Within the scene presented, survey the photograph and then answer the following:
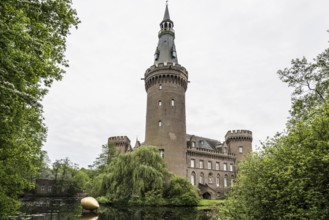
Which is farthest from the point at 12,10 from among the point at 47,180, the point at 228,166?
the point at 47,180

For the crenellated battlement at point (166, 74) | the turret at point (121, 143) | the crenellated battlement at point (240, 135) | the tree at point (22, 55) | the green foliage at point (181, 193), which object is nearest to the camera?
the tree at point (22, 55)

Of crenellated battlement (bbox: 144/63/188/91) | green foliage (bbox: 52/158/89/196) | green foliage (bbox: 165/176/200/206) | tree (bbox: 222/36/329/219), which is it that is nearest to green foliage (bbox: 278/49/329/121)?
tree (bbox: 222/36/329/219)

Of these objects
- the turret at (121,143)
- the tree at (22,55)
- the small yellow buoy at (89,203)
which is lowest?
the small yellow buoy at (89,203)

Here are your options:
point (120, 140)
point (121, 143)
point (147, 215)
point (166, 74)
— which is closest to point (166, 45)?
point (166, 74)

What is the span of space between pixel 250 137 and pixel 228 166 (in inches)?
280

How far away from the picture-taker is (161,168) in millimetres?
29125

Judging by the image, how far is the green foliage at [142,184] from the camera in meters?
26.6

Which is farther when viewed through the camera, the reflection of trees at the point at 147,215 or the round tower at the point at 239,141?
the round tower at the point at 239,141

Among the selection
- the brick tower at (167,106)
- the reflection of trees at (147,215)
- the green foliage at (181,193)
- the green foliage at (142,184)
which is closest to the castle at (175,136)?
the brick tower at (167,106)

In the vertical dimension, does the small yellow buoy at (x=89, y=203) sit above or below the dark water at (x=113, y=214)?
above

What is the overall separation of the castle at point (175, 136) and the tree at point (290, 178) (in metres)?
28.1

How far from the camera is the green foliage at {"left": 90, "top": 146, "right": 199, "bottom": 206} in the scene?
1047 inches

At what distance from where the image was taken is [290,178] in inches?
282

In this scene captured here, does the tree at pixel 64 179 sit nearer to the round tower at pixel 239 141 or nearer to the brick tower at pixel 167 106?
the brick tower at pixel 167 106
